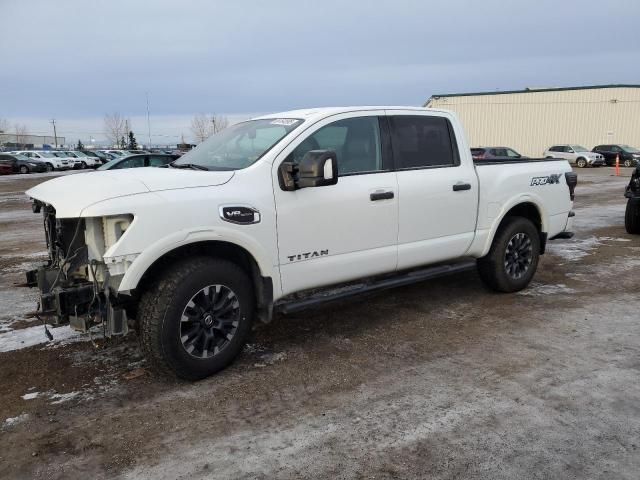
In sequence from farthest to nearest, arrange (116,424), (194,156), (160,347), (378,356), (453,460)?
(194,156) → (378,356) → (160,347) → (116,424) → (453,460)

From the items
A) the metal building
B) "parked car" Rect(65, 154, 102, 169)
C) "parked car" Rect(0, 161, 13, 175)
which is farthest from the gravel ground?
the metal building

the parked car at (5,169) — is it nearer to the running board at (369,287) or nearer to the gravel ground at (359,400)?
the gravel ground at (359,400)

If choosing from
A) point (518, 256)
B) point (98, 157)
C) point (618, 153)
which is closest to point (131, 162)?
point (518, 256)

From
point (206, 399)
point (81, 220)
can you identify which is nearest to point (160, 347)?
point (206, 399)

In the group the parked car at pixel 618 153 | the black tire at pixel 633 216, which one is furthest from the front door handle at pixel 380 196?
the parked car at pixel 618 153

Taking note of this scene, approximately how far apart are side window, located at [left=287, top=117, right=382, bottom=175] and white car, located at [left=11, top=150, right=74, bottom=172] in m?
42.3

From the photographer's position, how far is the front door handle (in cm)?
462

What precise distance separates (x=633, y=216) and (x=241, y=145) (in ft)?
26.7

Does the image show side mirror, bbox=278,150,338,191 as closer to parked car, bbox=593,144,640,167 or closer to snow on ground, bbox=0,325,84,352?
snow on ground, bbox=0,325,84,352

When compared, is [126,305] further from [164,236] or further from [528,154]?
[528,154]

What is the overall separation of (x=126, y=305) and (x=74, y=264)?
1.47 feet

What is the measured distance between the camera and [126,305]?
3975mm

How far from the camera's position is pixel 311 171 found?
13.1 ft

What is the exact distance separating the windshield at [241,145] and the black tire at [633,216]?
775cm
